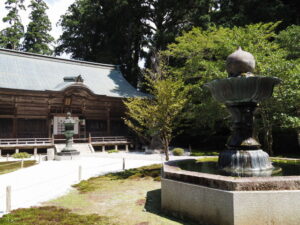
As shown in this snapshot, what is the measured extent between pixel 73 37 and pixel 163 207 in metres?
42.0

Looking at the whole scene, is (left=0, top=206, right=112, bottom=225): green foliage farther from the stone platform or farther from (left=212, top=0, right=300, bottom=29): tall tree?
(left=212, top=0, right=300, bottom=29): tall tree

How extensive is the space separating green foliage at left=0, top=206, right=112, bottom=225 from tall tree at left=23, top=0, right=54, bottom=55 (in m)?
41.6

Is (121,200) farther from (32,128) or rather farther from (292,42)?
(32,128)

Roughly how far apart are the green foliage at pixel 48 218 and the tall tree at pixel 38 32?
41.6 metres

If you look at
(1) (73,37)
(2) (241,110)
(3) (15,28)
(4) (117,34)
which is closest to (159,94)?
(2) (241,110)

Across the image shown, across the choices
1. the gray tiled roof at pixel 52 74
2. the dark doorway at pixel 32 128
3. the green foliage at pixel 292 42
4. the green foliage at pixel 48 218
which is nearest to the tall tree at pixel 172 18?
the gray tiled roof at pixel 52 74

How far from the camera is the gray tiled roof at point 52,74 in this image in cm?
2473

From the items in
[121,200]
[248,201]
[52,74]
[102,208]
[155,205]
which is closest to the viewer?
[248,201]

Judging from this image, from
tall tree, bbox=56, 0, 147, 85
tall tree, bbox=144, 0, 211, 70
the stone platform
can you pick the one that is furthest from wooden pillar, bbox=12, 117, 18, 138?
the stone platform

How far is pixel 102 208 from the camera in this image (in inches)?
272

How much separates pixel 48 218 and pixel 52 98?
20521mm

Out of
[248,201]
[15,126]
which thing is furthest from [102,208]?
[15,126]

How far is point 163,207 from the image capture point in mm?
6520

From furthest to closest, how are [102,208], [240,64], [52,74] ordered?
[52,74], [102,208], [240,64]
